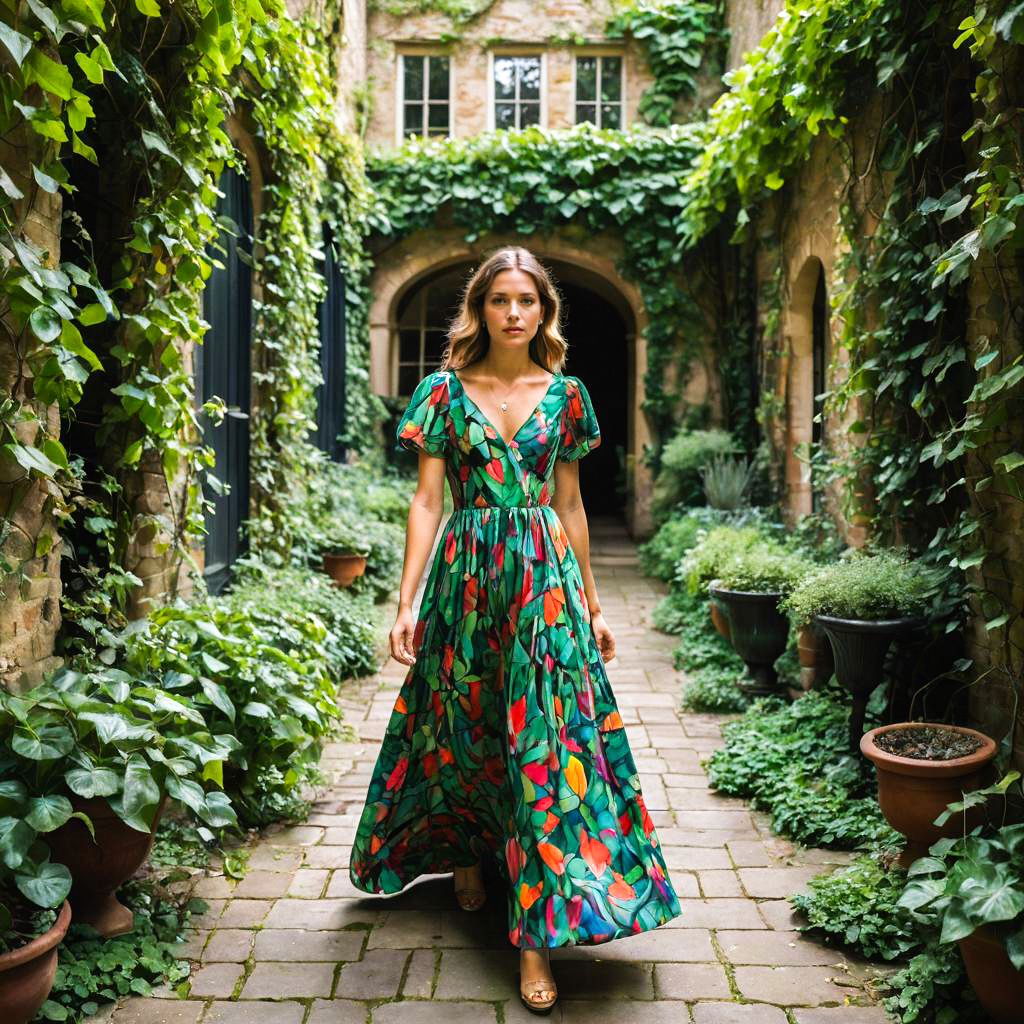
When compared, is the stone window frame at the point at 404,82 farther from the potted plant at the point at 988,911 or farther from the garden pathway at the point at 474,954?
the potted plant at the point at 988,911

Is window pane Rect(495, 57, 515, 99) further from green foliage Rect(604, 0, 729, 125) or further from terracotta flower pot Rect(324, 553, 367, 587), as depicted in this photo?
terracotta flower pot Rect(324, 553, 367, 587)

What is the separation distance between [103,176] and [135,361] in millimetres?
715

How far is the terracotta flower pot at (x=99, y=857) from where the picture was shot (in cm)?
261

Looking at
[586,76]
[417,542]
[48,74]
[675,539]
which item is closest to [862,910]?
[417,542]

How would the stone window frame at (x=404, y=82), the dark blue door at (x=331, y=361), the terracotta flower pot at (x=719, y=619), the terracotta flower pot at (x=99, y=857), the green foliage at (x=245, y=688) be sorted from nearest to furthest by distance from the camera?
the terracotta flower pot at (x=99, y=857) < the green foliage at (x=245, y=688) < the terracotta flower pot at (x=719, y=619) < the dark blue door at (x=331, y=361) < the stone window frame at (x=404, y=82)

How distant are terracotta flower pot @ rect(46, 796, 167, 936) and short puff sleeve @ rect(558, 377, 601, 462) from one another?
4.89 feet

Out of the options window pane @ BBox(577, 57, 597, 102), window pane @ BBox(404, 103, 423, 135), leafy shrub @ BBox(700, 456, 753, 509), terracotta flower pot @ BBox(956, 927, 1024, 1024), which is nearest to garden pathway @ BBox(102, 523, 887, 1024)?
terracotta flower pot @ BBox(956, 927, 1024, 1024)

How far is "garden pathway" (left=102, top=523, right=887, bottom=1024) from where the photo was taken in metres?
2.53

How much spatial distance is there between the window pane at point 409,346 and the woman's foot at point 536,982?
1011 centimetres

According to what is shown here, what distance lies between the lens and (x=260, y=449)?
20.1ft

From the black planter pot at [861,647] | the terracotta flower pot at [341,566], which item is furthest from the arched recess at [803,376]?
the black planter pot at [861,647]

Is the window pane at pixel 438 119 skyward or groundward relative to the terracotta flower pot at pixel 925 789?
skyward

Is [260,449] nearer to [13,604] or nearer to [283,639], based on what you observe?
[283,639]

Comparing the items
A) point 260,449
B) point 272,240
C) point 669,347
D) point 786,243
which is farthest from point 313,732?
point 669,347
